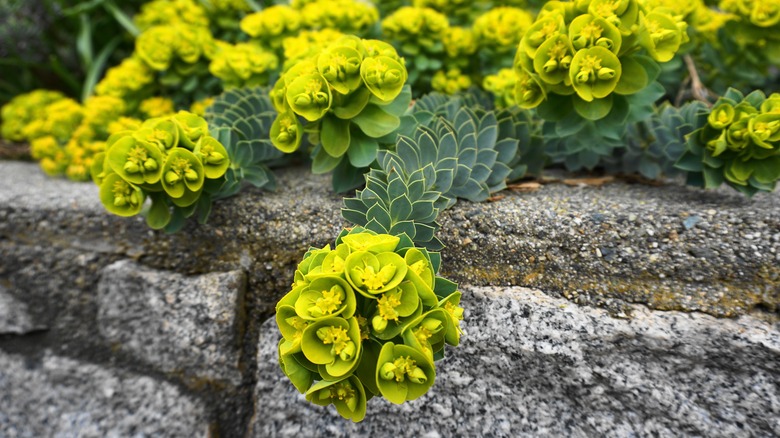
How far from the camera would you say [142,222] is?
5.46 ft

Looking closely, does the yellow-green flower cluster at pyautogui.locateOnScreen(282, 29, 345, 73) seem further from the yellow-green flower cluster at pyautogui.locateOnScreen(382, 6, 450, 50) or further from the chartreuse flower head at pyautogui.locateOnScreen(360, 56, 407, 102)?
the chartreuse flower head at pyautogui.locateOnScreen(360, 56, 407, 102)

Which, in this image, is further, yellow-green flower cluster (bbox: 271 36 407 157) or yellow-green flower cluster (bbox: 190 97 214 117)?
yellow-green flower cluster (bbox: 190 97 214 117)

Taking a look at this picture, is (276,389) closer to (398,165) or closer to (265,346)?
(265,346)

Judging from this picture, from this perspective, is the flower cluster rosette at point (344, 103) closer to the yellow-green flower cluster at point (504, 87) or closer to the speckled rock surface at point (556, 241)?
the speckled rock surface at point (556, 241)

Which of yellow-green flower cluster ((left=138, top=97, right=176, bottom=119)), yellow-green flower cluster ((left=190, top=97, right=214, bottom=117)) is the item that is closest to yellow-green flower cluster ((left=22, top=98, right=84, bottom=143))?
yellow-green flower cluster ((left=138, top=97, right=176, bottom=119))

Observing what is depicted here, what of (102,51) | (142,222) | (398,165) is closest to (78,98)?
(102,51)

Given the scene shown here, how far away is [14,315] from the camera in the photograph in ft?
6.14

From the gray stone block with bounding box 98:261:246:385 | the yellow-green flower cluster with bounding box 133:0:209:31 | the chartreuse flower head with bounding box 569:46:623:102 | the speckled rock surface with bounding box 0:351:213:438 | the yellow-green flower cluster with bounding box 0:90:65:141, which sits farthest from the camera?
the yellow-green flower cluster with bounding box 0:90:65:141

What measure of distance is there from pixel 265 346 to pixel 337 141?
60cm

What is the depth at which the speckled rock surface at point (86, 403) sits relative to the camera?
67.3 inches

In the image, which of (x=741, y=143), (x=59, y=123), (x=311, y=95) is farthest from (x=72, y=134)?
(x=741, y=143)

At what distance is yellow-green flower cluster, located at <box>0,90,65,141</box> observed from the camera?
2605 millimetres

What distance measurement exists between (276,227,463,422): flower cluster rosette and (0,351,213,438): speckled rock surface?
2.72ft

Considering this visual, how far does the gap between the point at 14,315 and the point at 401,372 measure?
1.54 metres
